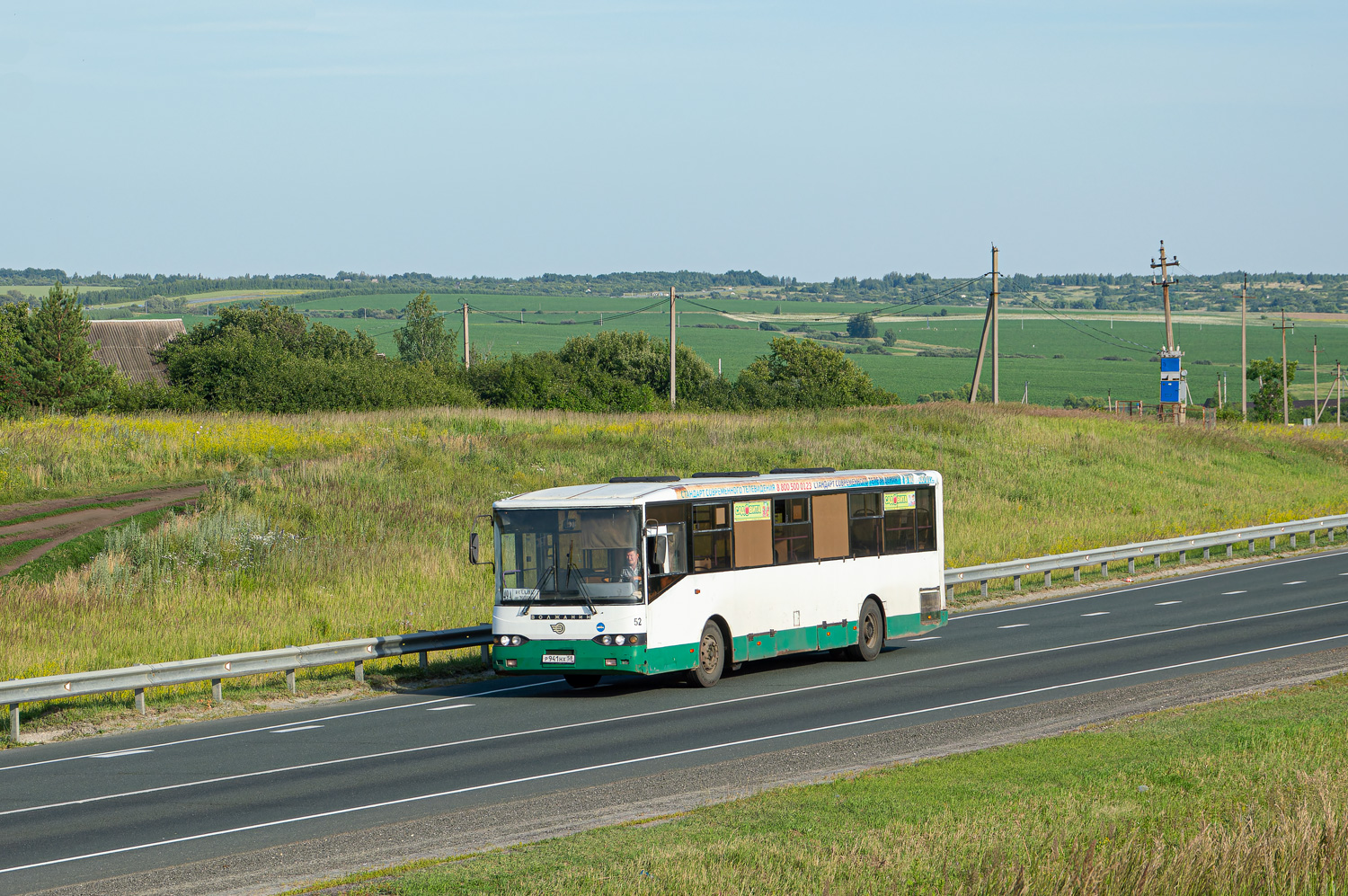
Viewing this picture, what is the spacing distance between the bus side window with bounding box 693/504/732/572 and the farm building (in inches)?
2949

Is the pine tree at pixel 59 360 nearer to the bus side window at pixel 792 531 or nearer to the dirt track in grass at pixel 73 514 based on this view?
A: the dirt track in grass at pixel 73 514

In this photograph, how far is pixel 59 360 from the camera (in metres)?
53.2

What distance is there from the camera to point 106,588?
23.5 meters

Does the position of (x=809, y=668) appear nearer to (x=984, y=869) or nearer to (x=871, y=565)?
(x=871, y=565)

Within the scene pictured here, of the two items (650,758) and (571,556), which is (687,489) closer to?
(571,556)

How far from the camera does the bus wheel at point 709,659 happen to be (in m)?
19.1

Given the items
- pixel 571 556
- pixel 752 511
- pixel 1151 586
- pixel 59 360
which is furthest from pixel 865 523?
pixel 59 360

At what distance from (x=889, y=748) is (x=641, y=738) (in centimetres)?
Answer: 273

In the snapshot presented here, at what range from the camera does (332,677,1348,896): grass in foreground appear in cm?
729

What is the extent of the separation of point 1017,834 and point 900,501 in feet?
48.4

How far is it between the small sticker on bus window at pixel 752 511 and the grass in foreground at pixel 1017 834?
7448mm

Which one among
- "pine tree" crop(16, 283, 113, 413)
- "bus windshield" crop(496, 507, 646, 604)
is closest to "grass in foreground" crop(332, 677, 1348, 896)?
"bus windshield" crop(496, 507, 646, 604)

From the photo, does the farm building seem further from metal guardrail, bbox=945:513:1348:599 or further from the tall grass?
metal guardrail, bbox=945:513:1348:599

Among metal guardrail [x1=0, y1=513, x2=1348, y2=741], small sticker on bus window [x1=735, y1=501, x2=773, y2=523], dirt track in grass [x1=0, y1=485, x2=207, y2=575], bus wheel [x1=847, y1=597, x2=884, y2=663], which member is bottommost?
bus wheel [x1=847, y1=597, x2=884, y2=663]
